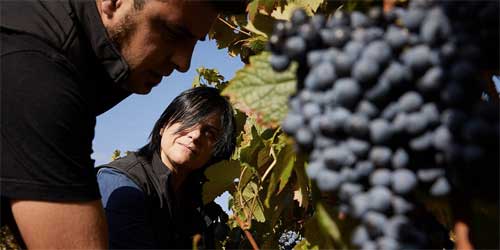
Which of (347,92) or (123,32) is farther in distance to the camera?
(123,32)

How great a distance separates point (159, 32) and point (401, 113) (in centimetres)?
122

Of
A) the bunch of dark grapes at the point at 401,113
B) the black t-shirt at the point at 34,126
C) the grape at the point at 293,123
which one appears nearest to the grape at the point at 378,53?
the bunch of dark grapes at the point at 401,113

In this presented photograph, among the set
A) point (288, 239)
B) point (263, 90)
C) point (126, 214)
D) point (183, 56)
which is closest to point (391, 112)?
point (263, 90)

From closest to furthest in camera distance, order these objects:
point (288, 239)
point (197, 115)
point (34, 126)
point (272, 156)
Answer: point (34, 126) < point (272, 156) < point (197, 115) < point (288, 239)

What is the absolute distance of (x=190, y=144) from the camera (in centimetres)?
277

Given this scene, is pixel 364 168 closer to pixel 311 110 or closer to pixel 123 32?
pixel 311 110

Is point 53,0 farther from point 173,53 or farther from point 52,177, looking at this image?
point 52,177

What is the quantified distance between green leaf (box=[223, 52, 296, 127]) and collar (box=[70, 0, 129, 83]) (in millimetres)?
901

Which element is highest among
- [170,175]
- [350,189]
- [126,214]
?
[350,189]

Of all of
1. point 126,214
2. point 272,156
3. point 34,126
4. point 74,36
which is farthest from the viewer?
point 126,214

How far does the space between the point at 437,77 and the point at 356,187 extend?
141mm

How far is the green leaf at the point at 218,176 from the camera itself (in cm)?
254

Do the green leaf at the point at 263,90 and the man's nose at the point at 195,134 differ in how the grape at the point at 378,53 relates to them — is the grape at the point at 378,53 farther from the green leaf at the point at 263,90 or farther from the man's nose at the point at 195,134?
the man's nose at the point at 195,134

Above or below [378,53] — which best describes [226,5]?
above
